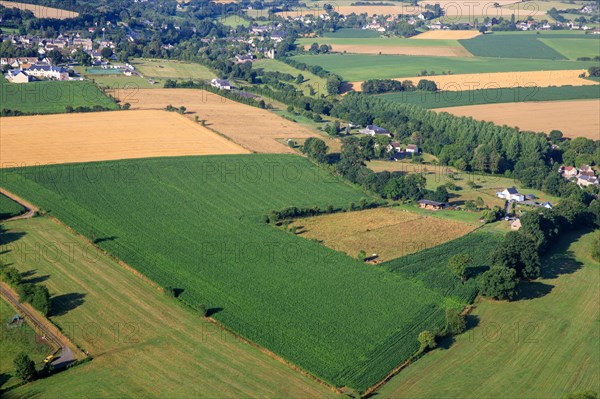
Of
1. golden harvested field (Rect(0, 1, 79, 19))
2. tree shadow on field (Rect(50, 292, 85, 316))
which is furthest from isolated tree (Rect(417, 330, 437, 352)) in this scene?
golden harvested field (Rect(0, 1, 79, 19))

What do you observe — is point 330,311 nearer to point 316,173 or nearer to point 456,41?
point 316,173

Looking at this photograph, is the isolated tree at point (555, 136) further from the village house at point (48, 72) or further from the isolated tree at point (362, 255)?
the village house at point (48, 72)

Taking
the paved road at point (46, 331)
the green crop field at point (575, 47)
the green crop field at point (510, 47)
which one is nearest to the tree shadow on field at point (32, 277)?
the paved road at point (46, 331)

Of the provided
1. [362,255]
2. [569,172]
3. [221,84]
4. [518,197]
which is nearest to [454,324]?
[362,255]

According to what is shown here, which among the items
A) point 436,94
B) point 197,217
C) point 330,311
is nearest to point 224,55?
point 436,94

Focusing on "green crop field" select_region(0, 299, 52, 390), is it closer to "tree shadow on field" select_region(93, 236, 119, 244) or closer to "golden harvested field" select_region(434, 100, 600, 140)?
"tree shadow on field" select_region(93, 236, 119, 244)
